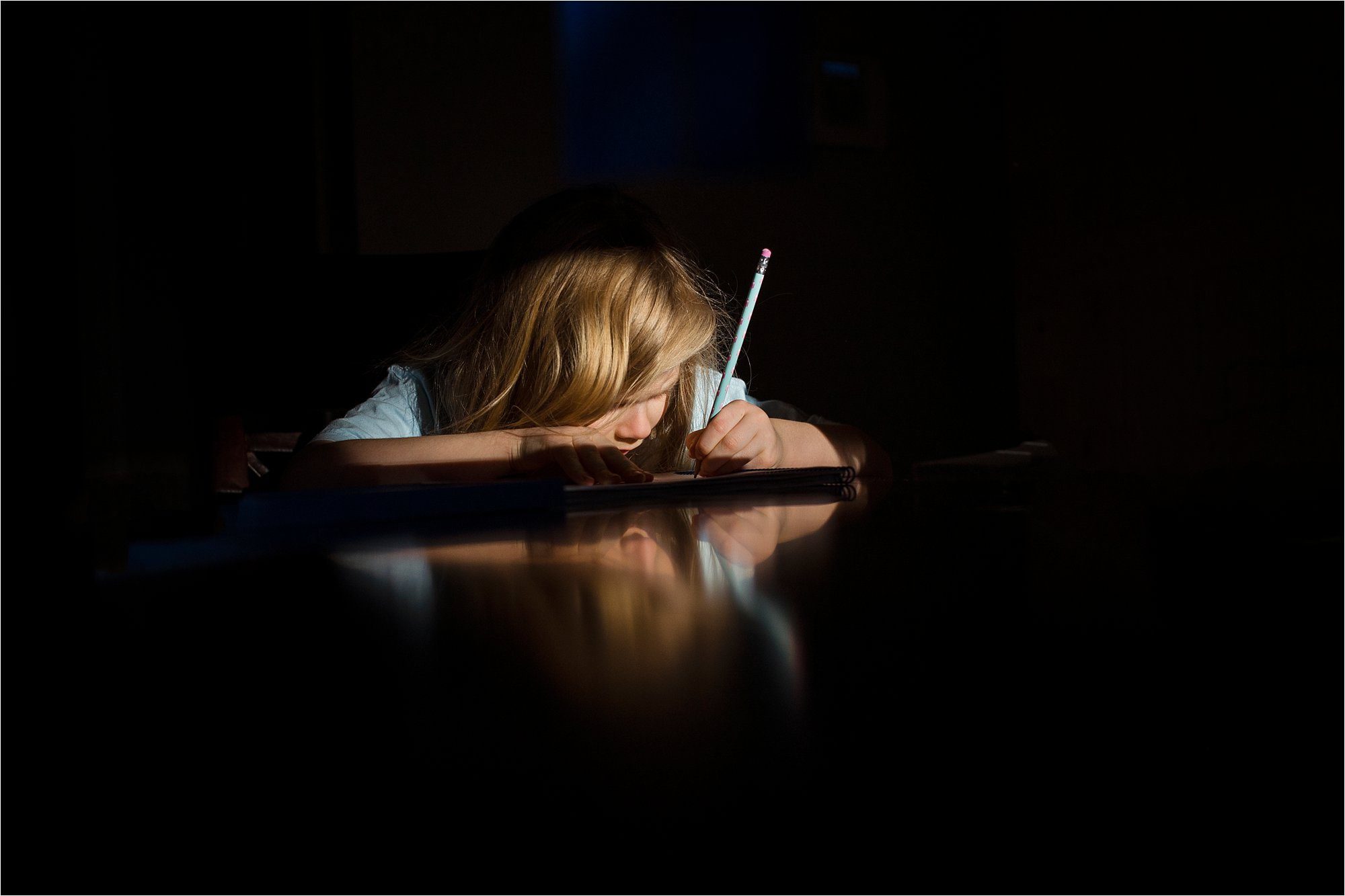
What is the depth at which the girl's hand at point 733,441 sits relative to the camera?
0.71m

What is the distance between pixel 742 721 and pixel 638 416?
1055 millimetres

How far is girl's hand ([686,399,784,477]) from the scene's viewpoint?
0.71m

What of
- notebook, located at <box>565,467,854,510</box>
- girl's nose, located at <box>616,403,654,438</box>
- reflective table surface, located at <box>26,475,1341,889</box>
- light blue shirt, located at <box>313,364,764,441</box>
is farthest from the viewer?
girl's nose, located at <box>616,403,654,438</box>

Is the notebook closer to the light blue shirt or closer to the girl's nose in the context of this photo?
the light blue shirt

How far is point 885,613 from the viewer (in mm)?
194

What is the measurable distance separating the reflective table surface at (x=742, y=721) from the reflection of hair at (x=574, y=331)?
89 cm

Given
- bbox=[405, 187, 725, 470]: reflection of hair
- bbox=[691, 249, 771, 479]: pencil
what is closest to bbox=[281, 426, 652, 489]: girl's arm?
bbox=[691, 249, 771, 479]: pencil

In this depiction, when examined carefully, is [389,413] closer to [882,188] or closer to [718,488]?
[718,488]

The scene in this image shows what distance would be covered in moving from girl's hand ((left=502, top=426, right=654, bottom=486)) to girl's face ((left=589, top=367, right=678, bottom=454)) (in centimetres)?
31

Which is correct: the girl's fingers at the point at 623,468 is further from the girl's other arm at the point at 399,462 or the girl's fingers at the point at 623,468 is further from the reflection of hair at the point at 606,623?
the reflection of hair at the point at 606,623

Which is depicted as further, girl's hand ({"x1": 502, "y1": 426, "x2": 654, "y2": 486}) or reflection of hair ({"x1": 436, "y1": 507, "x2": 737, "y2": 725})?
girl's hand ({"x1": 502, "y1": 426, "x2": 654, "y2": 486})

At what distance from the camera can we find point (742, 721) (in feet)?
0.39

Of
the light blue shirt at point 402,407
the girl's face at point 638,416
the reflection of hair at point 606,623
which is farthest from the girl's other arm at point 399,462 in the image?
the reflection of hair at point 606,623

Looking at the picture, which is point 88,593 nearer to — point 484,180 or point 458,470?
point 458,470
